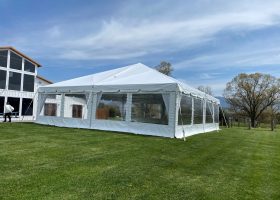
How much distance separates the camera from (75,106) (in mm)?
13445

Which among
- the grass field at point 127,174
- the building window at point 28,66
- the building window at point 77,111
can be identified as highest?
the building window at point 28,66

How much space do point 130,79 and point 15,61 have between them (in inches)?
487

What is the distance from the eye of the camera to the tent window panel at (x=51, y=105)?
47.0ft

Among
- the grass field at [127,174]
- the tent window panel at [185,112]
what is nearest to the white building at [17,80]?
the tent window panel at [185,112]

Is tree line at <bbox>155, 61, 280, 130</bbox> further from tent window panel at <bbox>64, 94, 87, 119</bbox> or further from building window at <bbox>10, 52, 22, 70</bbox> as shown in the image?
tent window panel at <bbox>64, 94, 87, 119</bbox>

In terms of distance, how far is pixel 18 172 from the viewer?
4430mm

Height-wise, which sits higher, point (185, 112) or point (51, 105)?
point (51, 105)

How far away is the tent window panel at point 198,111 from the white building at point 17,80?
36.5 feet

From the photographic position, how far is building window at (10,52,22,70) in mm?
20828

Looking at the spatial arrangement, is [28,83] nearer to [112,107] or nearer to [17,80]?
[17,80]

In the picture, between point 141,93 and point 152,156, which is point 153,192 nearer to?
point 152,156

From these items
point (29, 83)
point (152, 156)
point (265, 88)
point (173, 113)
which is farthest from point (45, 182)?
point (265, 88)

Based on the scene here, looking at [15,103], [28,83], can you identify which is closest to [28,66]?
[28,83]

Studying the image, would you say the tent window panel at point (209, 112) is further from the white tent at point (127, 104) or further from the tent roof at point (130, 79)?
the tent roof at point (130, 79)
